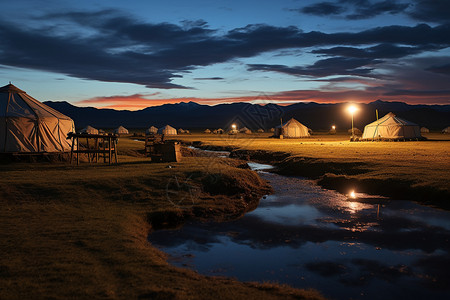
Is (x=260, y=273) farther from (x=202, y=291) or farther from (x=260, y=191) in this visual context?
(x=260, y=191)

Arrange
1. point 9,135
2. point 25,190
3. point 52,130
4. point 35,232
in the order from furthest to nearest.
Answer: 1. point 52,130
2. point 9,135
3. point 25,190
4. point 35,232

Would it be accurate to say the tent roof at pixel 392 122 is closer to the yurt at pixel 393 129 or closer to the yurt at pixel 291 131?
the yurt at pixel 393 129

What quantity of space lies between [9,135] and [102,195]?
40.0ft

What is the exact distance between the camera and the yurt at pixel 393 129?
52125 millimetres

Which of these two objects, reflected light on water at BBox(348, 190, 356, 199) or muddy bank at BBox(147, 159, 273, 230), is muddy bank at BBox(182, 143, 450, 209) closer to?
reflected light on water at BBox(348, 190, 356, 199)

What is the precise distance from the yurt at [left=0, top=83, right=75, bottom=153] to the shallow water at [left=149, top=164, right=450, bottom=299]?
50.8 feet

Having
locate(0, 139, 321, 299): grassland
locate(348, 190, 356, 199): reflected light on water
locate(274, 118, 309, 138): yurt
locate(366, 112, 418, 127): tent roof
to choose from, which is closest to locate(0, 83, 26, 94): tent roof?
locate(0, 139, 321, 299): grassland

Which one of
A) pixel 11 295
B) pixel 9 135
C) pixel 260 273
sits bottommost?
pixel 260 273

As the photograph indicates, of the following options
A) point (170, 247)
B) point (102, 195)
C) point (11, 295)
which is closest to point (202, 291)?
point (11, 295)

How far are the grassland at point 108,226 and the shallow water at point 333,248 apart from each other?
3.46ft

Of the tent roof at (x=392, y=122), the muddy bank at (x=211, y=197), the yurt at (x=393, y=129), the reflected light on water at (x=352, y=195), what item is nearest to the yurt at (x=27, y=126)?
the muddy bank at (x=211, y=197)

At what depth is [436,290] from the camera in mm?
7930

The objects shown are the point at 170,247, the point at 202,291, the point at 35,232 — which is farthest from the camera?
the point at 170,247

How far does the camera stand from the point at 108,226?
1098cm
